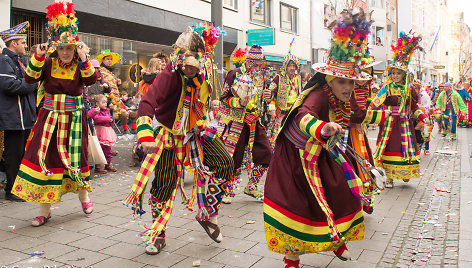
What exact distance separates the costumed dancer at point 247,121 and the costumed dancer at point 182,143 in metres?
1.67

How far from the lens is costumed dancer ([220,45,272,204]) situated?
6.15 metres

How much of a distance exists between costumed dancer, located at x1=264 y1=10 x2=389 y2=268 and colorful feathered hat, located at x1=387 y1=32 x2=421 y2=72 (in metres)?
3.72

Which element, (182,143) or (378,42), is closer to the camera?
(182,143)

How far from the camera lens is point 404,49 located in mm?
7008

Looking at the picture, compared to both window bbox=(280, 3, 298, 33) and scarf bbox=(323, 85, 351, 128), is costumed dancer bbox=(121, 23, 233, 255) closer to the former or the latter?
scarf bbox=(323, 85, 351, 128)

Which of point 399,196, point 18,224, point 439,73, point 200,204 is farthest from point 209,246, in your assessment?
point 439,73

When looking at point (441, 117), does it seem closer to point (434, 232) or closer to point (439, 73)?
point (434, 232)

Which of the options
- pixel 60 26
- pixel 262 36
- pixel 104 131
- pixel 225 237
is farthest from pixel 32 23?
pixel 225 237

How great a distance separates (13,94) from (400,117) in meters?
5.68

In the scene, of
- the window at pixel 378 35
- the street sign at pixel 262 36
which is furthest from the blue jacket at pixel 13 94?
the window at pixel 378 35

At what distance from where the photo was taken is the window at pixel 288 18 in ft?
81.9

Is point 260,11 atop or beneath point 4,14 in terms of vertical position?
atop

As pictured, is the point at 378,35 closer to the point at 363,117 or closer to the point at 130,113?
the point at 130,113

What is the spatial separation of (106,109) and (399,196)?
5.43m
